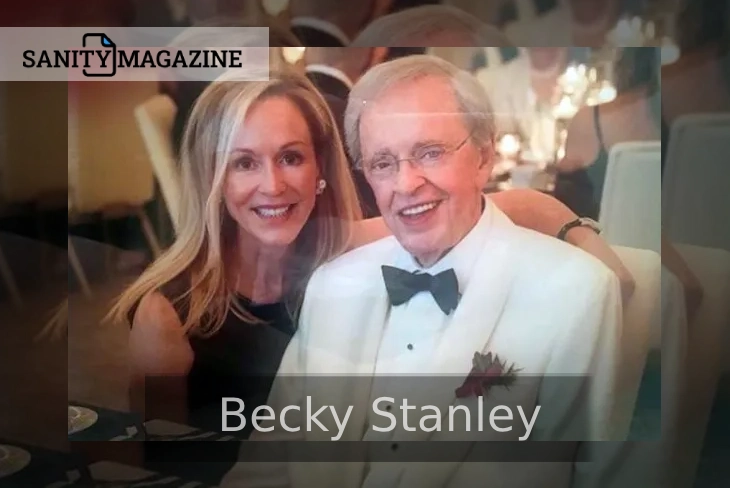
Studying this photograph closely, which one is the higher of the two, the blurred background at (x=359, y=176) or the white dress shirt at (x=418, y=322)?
the blurred background at (x=359, y=176)

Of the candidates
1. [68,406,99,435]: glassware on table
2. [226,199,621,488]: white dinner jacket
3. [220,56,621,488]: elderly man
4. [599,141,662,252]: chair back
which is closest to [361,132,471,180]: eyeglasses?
[220,56,621,488]: elderly man

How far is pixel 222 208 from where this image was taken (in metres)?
1.31

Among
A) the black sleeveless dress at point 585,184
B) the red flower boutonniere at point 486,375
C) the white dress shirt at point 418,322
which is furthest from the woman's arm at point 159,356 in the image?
the black sleeveless dress at point 585,184

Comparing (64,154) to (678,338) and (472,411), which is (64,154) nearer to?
(472,411)

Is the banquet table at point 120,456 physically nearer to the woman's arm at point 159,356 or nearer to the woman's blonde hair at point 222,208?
the woman's arm at point 159,356

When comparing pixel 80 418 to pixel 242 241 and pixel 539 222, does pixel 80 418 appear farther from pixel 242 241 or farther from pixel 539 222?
pixel 539 222

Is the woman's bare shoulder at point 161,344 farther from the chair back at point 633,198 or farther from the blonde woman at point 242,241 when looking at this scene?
the chair back at point 633,198

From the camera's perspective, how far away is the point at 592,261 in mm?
1322

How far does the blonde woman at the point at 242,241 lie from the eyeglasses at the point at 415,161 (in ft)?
0.14

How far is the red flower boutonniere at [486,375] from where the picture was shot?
1319mm

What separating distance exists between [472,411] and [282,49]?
667mm

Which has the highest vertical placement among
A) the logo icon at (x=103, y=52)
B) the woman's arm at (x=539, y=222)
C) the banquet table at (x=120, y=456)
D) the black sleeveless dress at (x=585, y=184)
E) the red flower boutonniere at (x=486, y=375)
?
the logo icon at (x=103, y=52)

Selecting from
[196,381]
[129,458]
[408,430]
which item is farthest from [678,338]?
[129,458]

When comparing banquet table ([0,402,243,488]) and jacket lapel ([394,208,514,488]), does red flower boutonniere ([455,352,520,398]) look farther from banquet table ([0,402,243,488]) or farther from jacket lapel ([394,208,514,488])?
banquet table ([0,402,243,488])
